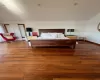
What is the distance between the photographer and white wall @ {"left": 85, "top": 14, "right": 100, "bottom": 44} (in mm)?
4834

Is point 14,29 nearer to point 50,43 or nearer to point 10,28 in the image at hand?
point 10,28

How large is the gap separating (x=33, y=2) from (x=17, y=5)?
88 centimetres

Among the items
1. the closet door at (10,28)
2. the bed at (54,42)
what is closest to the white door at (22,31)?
the closet door at (10,28)

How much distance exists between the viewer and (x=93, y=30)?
5.24 m

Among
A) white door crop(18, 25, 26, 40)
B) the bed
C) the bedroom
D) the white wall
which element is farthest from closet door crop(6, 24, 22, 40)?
the white wall

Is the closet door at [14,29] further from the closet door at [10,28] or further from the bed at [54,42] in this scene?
the bed at [54,42]

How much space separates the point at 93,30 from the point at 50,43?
3.25m

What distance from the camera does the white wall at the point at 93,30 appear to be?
15.9 ft

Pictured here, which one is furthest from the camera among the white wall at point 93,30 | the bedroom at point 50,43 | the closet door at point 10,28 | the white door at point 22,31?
the white door at point 22,31

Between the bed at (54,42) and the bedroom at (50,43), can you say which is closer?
the bedroom at (50,43)

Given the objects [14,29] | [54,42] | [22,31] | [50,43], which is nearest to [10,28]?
[14,29]

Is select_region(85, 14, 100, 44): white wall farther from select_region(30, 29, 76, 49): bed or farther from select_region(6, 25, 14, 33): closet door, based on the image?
select_region(6, 25, 14, 33): closet door

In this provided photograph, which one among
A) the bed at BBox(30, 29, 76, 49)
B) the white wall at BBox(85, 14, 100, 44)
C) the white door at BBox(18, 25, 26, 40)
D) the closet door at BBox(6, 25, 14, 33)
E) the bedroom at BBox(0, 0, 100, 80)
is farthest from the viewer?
the white door at BBox(18, 25, 26, 40)

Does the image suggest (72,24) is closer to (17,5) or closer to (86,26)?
(86,26)
